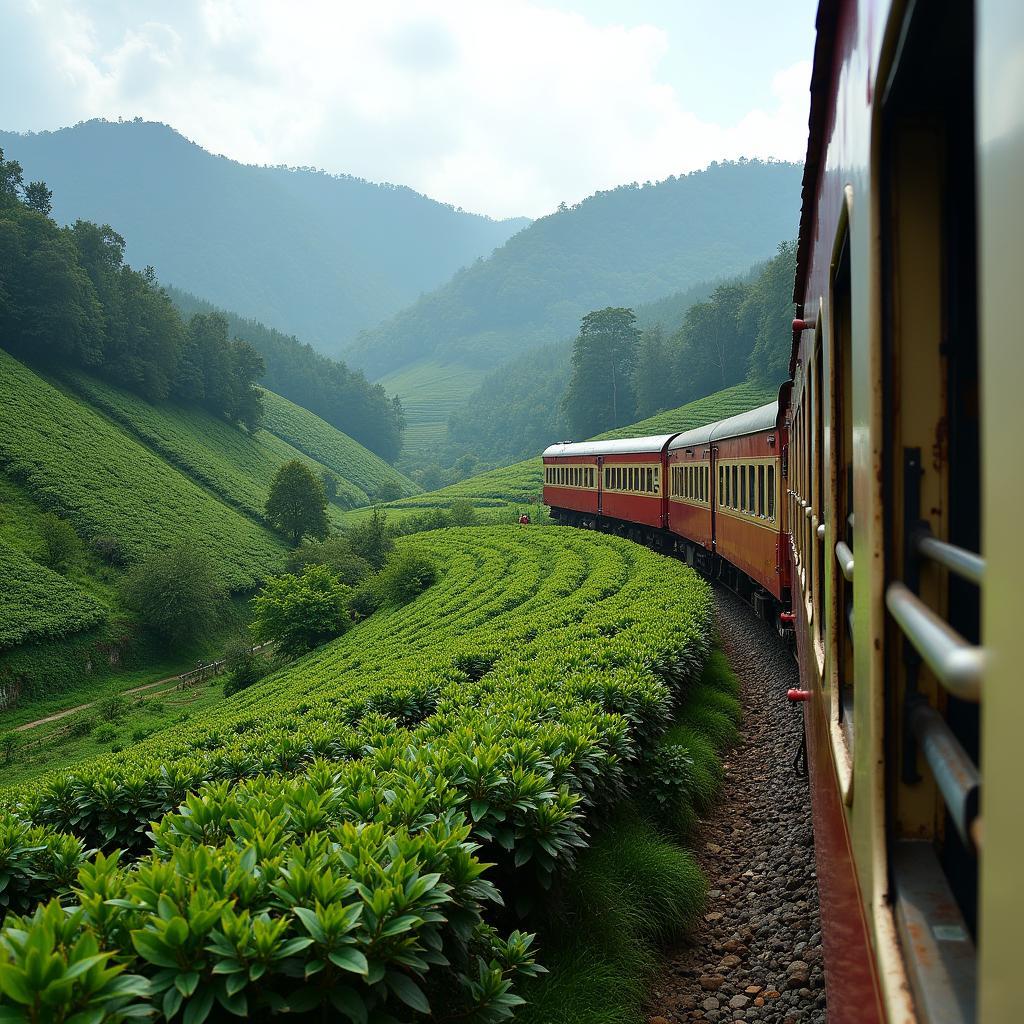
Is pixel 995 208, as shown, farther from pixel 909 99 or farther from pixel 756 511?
pixel 756 511

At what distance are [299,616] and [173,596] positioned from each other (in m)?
9.71

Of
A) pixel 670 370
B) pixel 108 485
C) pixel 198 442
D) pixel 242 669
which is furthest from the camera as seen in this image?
pixel 670 370

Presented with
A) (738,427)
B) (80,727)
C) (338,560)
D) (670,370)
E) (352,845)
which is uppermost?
(670,370)

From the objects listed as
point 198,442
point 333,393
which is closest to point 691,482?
point 198,442

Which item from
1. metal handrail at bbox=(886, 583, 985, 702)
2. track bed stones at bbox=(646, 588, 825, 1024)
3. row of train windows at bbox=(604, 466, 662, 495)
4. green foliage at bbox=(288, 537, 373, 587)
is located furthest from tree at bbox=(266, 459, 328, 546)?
metal handrail at bbox=(886, 583, 985, 702)

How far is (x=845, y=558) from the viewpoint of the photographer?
2.48 meters

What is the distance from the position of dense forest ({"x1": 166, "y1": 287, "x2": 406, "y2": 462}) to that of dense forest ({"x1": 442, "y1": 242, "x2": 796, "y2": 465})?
13.9 meters

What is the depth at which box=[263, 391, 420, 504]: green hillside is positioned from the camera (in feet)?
297

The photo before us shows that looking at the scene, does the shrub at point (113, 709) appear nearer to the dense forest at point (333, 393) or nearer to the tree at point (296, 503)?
the tree at point (296, 503)

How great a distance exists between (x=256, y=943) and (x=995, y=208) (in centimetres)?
275

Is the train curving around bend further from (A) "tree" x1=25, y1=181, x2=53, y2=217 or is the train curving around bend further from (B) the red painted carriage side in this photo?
(A) "tree" x1=25, y1=181, x2=53, y2=217

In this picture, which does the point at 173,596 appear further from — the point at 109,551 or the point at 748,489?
the point at 748,489

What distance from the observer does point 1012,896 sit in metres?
0.81

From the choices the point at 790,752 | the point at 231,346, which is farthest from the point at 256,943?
the point at 231,346
